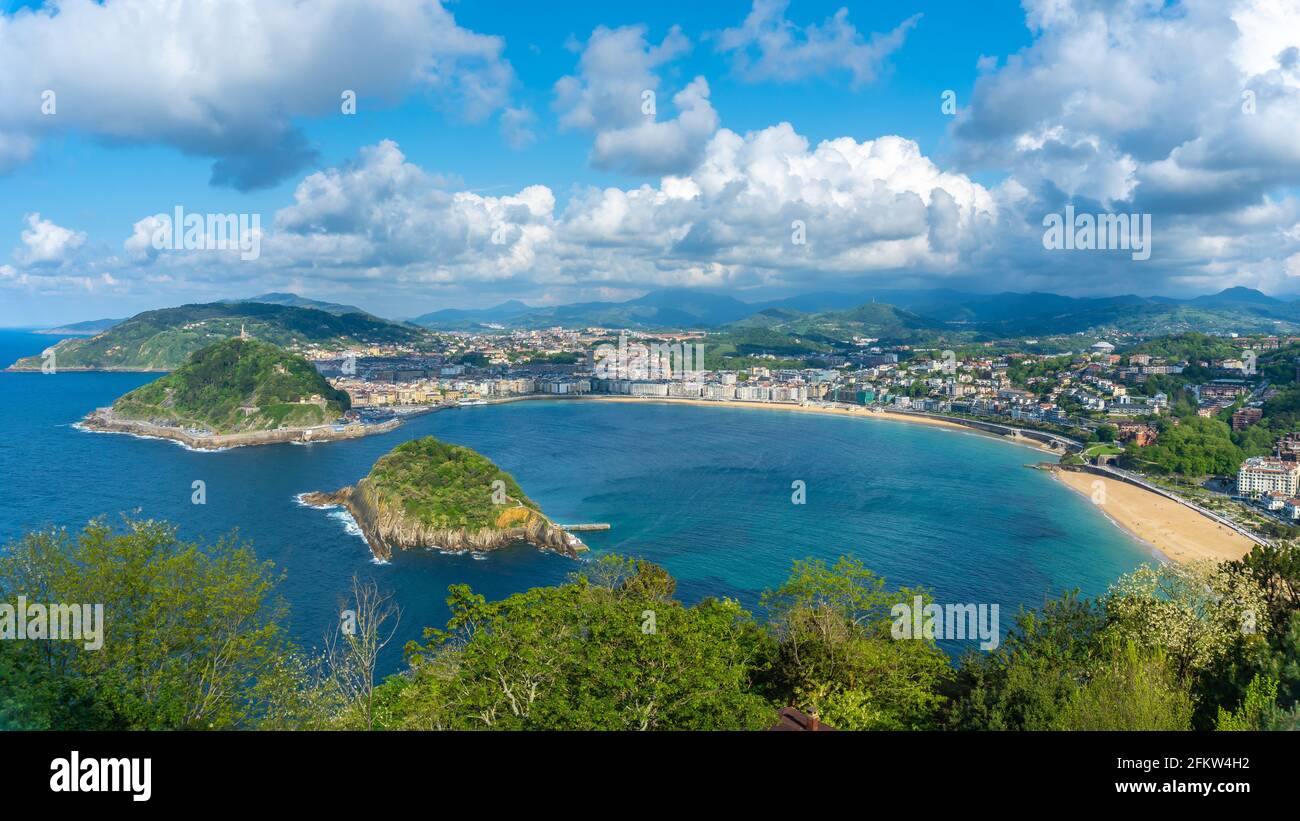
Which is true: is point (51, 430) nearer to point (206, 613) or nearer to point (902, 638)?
point (206, 613)

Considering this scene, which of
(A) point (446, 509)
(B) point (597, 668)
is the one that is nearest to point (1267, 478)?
(A) point (446, 509)

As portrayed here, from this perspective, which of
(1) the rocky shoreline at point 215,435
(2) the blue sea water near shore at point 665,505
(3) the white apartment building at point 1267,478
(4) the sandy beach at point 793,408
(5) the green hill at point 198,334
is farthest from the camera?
(5) the green hill at point 198,334

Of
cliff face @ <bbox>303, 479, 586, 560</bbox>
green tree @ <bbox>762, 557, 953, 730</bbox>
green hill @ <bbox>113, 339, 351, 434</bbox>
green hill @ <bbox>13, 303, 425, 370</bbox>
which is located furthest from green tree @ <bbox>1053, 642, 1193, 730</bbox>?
green hill @ <bbox>13, 303, 425, 370</bbox>

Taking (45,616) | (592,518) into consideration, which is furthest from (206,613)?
(592,518)

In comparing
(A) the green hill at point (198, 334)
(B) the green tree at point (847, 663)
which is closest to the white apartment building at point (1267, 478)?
(B) the green tree at point (847, 663)

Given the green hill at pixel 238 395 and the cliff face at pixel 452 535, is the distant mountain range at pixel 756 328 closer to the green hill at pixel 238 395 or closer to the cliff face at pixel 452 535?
the green hill at pixel 238 395

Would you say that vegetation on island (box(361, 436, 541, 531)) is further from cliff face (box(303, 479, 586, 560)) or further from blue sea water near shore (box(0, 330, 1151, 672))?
blue sea water near shore (box(0, 330, 1151, 672))
